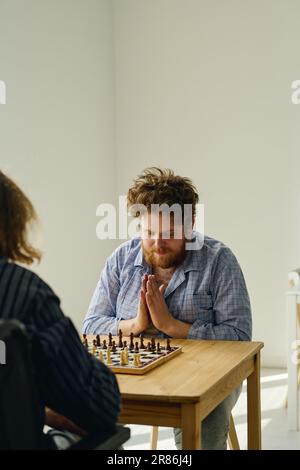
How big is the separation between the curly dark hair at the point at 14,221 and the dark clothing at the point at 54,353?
46 millimetres

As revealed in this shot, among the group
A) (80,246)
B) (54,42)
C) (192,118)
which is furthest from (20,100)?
(192,118)

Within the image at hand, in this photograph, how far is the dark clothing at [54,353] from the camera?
3.93 ft

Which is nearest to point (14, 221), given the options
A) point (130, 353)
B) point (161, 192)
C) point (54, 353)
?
point (54, 353)

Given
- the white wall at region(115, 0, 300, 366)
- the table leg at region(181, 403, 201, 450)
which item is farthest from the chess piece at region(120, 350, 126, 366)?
the white wall at region(115, 0, 300, 366)

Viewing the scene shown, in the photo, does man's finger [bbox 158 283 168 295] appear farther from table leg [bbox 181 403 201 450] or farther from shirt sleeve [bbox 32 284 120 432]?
shirt sleeve [bbox 32 284 120 432]

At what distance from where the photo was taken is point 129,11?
4918 mm

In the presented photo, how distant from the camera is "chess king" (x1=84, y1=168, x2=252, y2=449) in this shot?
2.28 m

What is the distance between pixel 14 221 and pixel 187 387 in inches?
24.7

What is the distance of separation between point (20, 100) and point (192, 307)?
1.92 metres

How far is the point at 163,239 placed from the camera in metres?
2.38

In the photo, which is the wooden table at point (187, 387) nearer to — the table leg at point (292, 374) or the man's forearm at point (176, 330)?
the man's forearm at point (176, 330)

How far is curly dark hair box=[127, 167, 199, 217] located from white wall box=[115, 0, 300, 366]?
2.16 meters

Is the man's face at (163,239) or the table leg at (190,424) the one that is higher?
the man's face at (163,239)

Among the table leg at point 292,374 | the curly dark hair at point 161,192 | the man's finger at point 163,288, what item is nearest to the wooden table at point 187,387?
the man's finger at point 163,288
